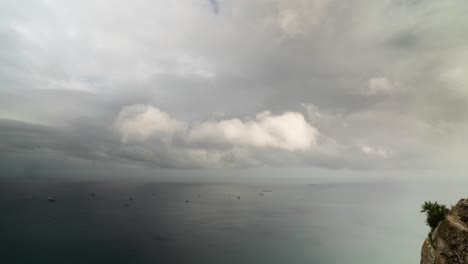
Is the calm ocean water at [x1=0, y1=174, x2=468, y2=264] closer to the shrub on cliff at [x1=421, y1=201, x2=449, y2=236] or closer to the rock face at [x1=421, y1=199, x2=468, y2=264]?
the shrub on cliff at [x1=421, y1=201, x2=449, y2=236]

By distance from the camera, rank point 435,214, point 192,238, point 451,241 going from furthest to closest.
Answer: point 192,238 < point 435,214 < point 451,241

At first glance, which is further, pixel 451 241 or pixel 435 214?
pixel 435 214

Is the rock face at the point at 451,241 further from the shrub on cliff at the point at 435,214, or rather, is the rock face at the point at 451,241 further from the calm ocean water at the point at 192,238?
the calm ocean water at the point at 192,238

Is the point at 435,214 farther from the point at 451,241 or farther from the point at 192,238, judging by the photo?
the point at 192,238

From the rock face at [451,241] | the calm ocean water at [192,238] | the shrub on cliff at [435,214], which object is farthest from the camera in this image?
the calm ocean water at [192,238]

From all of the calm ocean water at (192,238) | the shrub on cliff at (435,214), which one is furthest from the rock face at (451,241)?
the calm ocean water at (192,238)

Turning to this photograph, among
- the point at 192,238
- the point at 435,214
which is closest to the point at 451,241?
the point at 435,214

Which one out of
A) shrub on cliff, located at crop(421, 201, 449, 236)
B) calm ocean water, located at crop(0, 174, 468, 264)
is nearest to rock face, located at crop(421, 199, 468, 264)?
shrub on cliff, located at crop(421, 201, 449, 236)

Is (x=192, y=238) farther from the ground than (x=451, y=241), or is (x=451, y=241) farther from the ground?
(x=451, y=241)
